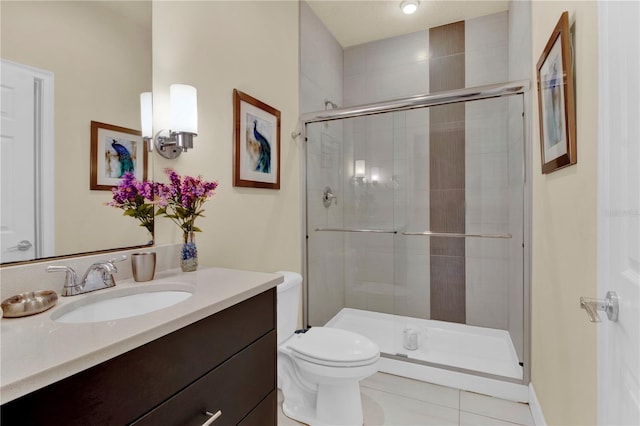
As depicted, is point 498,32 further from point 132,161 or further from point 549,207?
point 132,161

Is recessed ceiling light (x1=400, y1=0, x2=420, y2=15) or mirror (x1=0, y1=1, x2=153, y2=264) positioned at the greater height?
recessed ceiling light (x1=400, y1=0, x2=420, y2=15)

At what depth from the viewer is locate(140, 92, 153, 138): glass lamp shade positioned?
1.30 meters

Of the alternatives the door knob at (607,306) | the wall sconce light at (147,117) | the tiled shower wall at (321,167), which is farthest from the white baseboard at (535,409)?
the wall sconce light at (147,117)

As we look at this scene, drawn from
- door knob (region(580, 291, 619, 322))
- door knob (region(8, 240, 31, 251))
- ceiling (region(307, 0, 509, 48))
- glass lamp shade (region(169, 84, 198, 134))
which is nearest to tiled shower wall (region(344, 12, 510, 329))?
ceiling (region(307, 0, 509, 48))

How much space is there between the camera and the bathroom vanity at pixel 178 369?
0.57 m

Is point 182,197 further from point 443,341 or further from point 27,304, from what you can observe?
point 443,341

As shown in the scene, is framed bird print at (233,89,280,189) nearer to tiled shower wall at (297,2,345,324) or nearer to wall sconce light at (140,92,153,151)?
tiled shower wall at (297,2,345,324)

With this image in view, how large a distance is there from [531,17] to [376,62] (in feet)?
5.08

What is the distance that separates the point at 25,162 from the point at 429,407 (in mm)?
2127

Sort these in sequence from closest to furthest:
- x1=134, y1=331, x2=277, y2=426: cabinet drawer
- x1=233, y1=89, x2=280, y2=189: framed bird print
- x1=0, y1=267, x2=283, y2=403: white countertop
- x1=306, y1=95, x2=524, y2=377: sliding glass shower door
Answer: x1=0, y1=267, x2=283, y2=403: white countertop < x1=134, y1=331, x2=277, y2=426: cabinet drawer < x1=233, y1=89, x2=280, y2=189: framed bird print < x1=306, y1=95, x2=524, y2=377: sliding glass shower door

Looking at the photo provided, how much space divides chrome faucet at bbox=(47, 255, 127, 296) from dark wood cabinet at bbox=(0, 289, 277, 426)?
17.7 inches

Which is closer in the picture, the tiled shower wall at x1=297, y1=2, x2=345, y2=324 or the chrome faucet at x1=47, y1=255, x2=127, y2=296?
the chrome faucet at x1=47, y1=255, x2=127, y2=296

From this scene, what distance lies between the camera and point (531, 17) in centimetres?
173

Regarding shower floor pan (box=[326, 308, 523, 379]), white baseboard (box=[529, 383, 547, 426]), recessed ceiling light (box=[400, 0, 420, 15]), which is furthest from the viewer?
recessed ceiling light (box=[400, 0, 420, 15])
